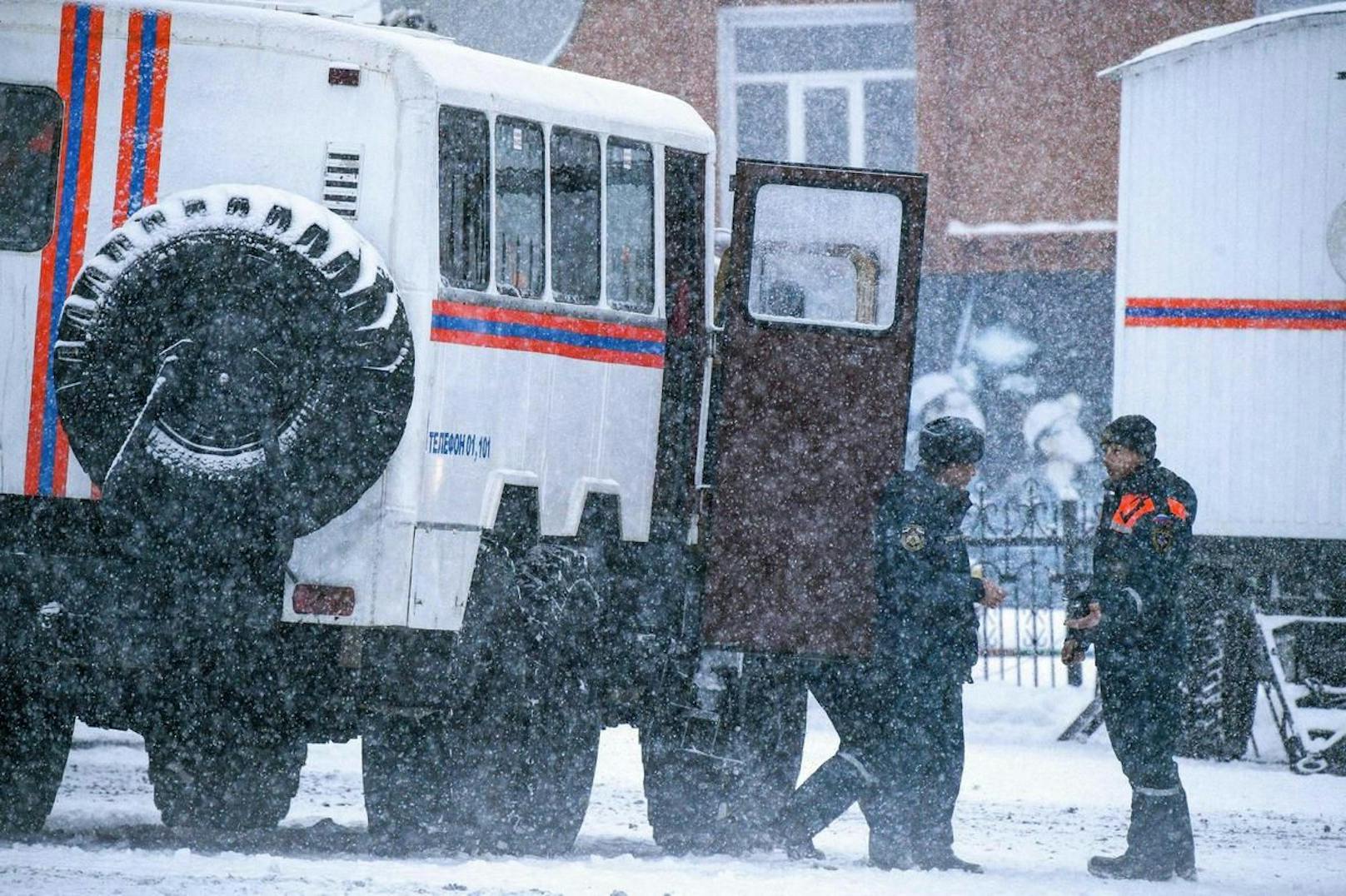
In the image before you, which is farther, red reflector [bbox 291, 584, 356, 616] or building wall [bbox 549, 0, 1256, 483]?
building wall [bbox 549, 0, 1256, 483]

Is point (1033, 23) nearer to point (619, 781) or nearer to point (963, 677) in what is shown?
point (619, 781)

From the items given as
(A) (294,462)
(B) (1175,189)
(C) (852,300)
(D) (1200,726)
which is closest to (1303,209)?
(B) (1175,189)

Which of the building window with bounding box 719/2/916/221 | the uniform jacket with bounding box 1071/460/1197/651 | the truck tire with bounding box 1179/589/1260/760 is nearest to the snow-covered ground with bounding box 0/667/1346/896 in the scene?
the truck tire with bounding box 1179/589/1260/760

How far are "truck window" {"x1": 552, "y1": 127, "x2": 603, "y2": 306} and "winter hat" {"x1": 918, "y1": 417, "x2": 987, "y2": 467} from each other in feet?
5.27

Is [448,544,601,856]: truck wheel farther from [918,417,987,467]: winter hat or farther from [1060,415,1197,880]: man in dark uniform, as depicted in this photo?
[1060,415,1197,880]: man in dark uniform

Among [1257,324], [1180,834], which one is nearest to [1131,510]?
[1180,834]

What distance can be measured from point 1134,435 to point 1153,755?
1.33m

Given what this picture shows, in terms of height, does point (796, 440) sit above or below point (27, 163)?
below

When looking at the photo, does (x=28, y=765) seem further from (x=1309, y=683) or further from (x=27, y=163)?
(x=1309, y=683)

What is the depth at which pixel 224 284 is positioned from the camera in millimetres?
8383

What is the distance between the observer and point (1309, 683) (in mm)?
14359

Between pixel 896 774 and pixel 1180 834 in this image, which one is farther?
pixel 896 774

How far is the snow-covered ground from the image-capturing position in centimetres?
786

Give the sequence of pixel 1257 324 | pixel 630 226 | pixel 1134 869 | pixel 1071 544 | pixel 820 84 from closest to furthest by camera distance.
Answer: pixel 1134 869 → pixel 630 226 → pixel 1257 324 → pixel 1071 544 → pixel 820 84
